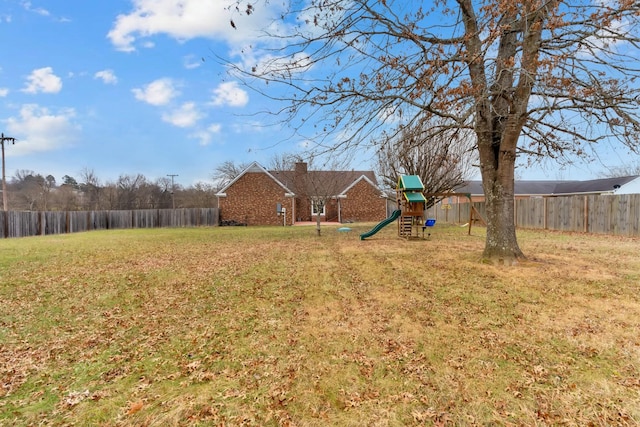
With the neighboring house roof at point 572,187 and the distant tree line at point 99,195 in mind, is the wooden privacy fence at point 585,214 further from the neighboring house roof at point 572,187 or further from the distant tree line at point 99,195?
the distant tree line at point 99,195

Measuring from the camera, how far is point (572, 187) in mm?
37375

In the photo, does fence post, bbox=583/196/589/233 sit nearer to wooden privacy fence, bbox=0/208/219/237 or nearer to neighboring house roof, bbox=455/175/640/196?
neighboring house roof, bbox=455/175/640/196

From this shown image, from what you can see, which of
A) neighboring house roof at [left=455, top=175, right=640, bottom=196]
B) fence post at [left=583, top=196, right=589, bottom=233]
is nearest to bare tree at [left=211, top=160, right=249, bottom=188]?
neighboring house roof at [left=455, top=175, right=640, bottom=196]

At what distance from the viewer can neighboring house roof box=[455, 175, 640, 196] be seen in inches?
1094

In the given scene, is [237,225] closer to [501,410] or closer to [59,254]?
[59,254]

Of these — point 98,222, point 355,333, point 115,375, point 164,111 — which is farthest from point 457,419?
point 98,222

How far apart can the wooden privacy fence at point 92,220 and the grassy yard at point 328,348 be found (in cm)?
1581

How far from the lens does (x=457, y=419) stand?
8.00 ft

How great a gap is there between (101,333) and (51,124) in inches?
871

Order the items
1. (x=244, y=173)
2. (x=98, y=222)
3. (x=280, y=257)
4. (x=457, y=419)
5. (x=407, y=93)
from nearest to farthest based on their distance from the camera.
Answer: (x=457, y=419) < (x=407, y=93) < (x=280, y=257) < (x=98, y=222) < (x=244, y=173)

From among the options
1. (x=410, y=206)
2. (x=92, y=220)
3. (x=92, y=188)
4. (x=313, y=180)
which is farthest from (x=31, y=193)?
(x=410, y=206)

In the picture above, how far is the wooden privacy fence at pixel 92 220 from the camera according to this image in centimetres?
1900

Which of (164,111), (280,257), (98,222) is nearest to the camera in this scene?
(280,257)

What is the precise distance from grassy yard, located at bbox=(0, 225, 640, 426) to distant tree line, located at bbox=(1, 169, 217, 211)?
40619 millimetres
